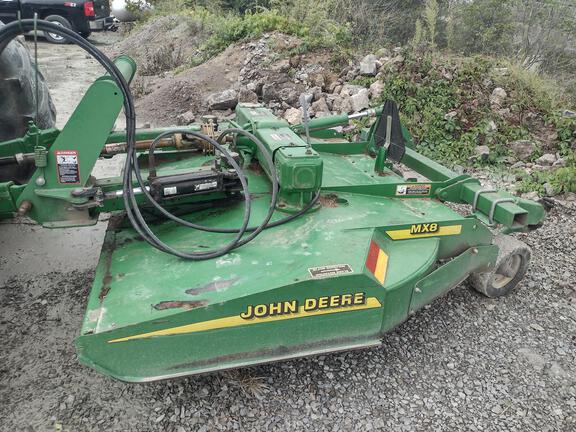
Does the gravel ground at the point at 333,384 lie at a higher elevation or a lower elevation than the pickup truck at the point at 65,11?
lower

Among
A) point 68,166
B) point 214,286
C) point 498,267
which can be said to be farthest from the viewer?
point 498,267

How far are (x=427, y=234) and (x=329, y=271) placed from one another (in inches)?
31.7

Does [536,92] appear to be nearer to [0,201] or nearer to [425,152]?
[425,152]

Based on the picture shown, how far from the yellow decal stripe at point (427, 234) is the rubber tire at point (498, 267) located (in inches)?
20.2

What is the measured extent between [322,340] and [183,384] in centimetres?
73

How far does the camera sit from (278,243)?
8.49 feet

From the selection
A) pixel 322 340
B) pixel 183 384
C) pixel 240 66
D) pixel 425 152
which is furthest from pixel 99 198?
pixel 240 66

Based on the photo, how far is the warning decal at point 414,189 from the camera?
3.20 metres

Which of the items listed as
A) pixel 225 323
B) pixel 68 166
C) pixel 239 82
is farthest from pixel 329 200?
pixel 239 82

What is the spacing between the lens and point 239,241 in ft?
8.27

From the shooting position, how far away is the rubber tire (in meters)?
3.31

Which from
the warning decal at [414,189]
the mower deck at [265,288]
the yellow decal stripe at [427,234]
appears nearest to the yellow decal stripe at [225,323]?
the mower deck at [265,288]

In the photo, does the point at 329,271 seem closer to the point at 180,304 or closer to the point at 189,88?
the point at 180,304

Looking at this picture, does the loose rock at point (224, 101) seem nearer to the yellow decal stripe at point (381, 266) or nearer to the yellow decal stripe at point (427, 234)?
the yellow decal stripe at point (427, 234)
